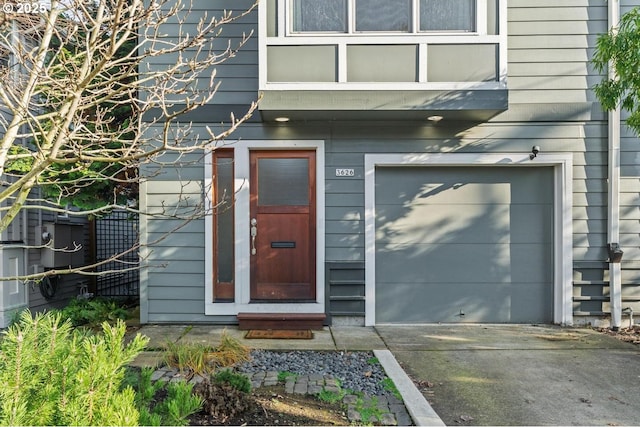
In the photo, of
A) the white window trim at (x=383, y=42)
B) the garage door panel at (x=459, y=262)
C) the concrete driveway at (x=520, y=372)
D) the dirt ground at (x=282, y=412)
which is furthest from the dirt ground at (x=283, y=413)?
the white window trim at (x=383, y=42)

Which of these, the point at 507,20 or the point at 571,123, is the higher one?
the point at 507,20

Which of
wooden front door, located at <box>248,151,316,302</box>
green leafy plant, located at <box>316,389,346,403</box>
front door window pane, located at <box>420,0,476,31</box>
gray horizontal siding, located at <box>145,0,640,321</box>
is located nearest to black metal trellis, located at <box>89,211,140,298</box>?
gray horizontal siding, located at <box>145,0,640,321</box>

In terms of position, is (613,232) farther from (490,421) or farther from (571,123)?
(490,421)

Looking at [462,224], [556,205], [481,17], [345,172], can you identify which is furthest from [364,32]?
[556,205]

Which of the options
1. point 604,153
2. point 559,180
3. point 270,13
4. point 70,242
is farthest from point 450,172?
point 70,242

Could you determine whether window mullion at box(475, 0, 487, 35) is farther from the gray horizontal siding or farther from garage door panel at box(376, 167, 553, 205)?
garage door panel at box(376, 167, 553, 205)

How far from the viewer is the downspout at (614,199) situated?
17.3 feet

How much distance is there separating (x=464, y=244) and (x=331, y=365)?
8.54 feet

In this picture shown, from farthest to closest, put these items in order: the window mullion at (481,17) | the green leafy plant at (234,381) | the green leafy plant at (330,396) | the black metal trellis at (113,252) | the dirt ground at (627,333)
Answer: the black metal trellis at (113,252), the window mullion at (481,17), the dirt ground at (627,333), the green leafy plant at (330,396), the green leafy plant at (234,381)

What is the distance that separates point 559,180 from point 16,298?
7.43 meters

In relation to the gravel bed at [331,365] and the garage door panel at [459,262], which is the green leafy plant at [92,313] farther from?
the garage door panel at [459,262]

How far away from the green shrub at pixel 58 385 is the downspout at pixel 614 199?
18.6ft

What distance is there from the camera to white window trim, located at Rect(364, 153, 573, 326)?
17.6ft

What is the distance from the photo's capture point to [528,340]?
190 inches
